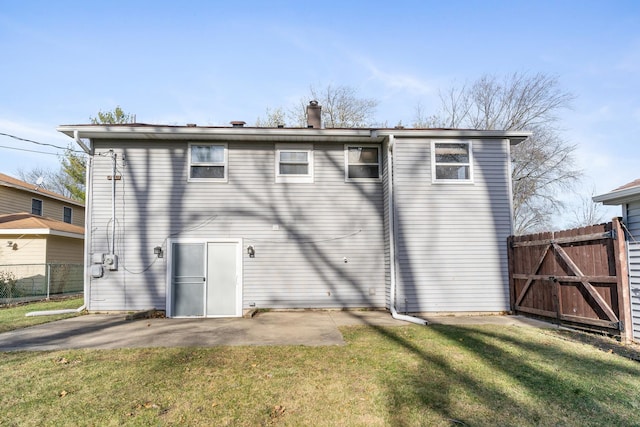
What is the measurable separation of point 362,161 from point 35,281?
1318 cm

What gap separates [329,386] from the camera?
14.0ft

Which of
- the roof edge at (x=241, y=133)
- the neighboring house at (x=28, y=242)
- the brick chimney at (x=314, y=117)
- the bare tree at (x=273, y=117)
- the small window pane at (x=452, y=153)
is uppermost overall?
the bare tree at (x=273, y=117)

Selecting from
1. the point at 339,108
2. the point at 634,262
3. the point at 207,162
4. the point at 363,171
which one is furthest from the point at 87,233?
the point at 339,108

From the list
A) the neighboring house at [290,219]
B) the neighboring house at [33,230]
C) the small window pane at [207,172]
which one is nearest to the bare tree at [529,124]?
the neighboring house at [290,219]

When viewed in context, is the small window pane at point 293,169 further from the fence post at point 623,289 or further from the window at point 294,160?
the fence post at point 623,289

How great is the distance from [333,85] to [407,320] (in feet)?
61.6

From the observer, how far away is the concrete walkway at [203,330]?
6.21 m

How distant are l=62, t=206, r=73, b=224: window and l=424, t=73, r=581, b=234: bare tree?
22142mm

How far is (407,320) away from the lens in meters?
8.38

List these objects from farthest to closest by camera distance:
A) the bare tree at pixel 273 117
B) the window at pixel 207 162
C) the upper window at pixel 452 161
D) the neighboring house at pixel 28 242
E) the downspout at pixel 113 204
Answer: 1. the bare tree at pixel 273 117
2. the neighboring house at pixel 28 242
3. the window at pixel 207 162
4. the upper window at pixel 452 161
5. the downspout at pixel 113 204

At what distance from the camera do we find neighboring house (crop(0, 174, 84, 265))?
1463 centimetres

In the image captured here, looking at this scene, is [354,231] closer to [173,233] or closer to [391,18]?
[173,233]

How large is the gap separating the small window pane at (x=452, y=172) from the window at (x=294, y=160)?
335 cm

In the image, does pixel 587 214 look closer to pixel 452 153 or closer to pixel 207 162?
pixel 452 153
